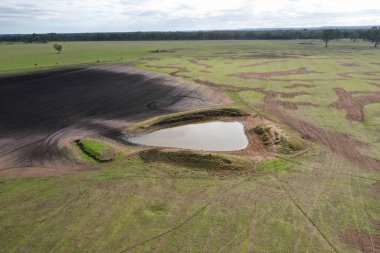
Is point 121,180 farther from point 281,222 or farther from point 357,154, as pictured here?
point 357,154

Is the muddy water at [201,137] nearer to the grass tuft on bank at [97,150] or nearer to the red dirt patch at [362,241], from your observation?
the grass tuft on bank at [97,150]

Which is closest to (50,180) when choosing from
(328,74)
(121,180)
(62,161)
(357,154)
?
(62,161)

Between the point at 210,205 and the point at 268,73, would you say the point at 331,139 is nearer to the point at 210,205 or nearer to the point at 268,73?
the point at 210,205

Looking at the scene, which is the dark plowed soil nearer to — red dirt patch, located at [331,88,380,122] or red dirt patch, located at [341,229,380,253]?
red dirt patch, located at [331,88,380,122]

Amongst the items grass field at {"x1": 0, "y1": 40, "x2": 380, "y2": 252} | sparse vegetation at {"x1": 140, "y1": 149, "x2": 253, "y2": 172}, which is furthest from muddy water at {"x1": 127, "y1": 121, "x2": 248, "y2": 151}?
grass field at {"x1": 0, "y1": 40, "x2": 380, "y2": 252}

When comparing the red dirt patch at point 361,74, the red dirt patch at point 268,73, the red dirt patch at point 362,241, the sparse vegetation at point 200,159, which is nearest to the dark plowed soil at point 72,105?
the sparse vegetation at point 200,159
